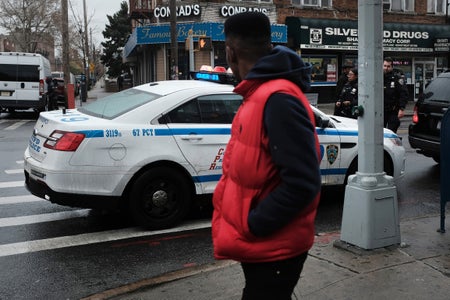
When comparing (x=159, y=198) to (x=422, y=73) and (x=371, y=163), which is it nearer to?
(x=371, y=163)

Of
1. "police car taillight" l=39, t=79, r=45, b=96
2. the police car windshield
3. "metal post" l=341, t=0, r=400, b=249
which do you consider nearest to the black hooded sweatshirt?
"metal post" l=341, t=0, r=400, b=249

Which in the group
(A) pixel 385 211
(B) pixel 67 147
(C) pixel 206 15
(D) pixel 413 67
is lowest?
(A) pixel 385 211

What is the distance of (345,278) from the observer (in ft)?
13.0

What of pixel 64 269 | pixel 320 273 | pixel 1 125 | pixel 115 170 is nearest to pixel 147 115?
pixel 115 170

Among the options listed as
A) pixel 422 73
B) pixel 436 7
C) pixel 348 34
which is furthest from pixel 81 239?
pixel 436 7

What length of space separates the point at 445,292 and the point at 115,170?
344 centimetres

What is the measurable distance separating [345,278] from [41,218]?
404 centimetres

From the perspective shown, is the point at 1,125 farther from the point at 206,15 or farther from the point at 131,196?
the point at 131,196

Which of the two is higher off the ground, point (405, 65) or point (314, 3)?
point (314, 3)

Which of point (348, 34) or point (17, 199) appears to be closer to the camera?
point (17, 199)

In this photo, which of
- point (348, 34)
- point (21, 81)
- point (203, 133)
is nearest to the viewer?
point (203, 133)

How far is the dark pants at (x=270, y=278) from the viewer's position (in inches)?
80.7

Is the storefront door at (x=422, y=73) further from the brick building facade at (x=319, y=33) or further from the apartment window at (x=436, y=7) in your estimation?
the apartment window at (x=436, y=7)

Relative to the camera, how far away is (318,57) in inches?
1006
